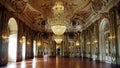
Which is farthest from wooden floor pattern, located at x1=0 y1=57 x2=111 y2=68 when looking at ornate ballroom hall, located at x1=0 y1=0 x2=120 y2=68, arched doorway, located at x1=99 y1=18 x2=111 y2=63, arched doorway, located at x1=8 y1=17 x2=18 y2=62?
arched doorway, located at x1=8 y1=17 x2=18 y2=62

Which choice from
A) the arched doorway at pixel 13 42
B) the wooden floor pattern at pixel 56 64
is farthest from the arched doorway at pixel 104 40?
the arched doorway at pixel 13 42

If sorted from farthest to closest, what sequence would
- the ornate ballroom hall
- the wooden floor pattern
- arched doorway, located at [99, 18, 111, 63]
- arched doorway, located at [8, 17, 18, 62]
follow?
arched doorway, located at [8, 17, 18, 62], arched doorway, located at [99, 18, 111, 63], the ornate ballroom hall, the wooden floor pattern

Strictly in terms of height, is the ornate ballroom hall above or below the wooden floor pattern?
above

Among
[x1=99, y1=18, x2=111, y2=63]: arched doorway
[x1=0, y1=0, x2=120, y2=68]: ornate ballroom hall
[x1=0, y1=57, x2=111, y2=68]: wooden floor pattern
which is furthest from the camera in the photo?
[x1=99, y1=18, x2=111, y2=63]: arched doorway

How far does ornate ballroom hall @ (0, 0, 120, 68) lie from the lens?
13320 millimetres

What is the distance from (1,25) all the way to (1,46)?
176cm

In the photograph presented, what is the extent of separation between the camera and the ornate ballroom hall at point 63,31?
13.3 m

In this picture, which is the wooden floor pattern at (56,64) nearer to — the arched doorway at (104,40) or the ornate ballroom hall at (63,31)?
the ornate ballroom hall at (63,31)

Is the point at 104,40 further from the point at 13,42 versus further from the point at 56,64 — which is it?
the point at 13,42

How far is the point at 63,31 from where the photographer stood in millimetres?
13680

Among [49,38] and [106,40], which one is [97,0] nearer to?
[106,40]

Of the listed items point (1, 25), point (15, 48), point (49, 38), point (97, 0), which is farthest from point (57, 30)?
point (49, 38)

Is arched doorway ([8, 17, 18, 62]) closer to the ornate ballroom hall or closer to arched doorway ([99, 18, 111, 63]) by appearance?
the ornate ballroom hall

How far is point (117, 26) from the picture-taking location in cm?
Result: 1330
